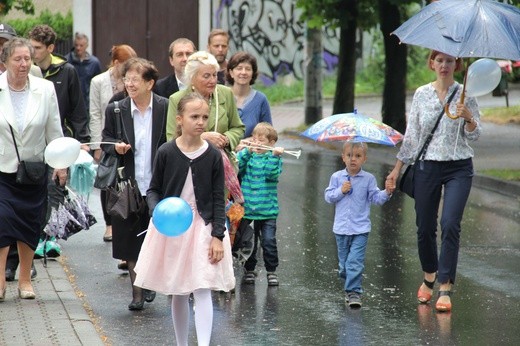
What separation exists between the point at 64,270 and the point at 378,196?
113 inches

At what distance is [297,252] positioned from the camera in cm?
1141

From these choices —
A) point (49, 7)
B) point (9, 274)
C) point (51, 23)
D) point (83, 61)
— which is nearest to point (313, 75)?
point (51, 23)

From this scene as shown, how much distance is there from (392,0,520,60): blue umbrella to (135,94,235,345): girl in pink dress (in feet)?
6.58

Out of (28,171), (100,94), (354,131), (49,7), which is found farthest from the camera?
(49,7)

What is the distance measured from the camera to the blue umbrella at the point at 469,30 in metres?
8.31

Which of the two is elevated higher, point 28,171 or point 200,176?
point 200,176

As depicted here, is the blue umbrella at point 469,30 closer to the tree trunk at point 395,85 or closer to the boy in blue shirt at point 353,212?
the boy in blue shirt at point 353,212

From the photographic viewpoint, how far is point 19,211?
346 inches

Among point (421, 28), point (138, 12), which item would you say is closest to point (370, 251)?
point (421, 28)

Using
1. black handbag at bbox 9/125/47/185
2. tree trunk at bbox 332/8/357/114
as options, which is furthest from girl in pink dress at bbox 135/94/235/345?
tree trunk at bbox 332/8/357/114

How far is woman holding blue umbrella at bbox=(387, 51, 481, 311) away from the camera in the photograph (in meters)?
8.87

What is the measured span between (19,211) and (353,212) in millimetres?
2457

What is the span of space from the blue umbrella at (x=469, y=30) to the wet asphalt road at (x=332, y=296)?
6.25ft

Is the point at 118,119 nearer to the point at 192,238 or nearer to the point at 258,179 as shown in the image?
the point at 258,179
